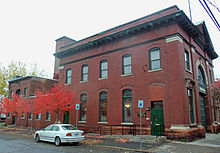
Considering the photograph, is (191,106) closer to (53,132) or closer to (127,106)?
(127,106)

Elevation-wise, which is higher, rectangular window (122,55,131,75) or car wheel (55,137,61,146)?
rectangular window (122,55,131,75)

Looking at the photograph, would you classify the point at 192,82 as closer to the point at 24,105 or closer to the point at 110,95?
the point at 110,95

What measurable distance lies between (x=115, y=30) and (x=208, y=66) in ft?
41.9

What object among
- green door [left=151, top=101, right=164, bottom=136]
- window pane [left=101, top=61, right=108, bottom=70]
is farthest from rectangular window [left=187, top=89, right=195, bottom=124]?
window pane [left=101, top=61, right=108, bottom=70]

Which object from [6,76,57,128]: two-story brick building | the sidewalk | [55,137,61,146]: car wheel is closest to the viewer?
the sidewalk

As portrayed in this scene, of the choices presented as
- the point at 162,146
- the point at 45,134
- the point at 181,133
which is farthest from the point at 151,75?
the point at 45,134

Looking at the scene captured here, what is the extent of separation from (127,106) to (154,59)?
510 centimetres

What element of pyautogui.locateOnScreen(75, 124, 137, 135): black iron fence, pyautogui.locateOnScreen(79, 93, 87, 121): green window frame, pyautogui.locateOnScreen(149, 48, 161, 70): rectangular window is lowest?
pyautogui.locateOnScreen(75, 124, 137, 135): black iron fence

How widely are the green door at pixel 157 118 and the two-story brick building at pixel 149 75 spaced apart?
0.08 m

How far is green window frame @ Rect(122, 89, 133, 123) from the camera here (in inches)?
687

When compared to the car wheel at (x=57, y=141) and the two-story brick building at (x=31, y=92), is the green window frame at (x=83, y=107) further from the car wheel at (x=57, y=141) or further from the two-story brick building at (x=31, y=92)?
the car wheel at (x=57, y=141)

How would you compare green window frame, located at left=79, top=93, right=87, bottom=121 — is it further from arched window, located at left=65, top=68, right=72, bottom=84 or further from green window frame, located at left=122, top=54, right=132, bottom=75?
green window frame, located at left=122, top=54, right=132, bottom=75

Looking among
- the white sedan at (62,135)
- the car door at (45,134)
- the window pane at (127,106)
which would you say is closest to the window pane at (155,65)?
the window pane at (127,106)

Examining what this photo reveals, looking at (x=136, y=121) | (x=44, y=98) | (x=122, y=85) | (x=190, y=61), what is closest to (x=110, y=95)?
(x=122, y=85)
